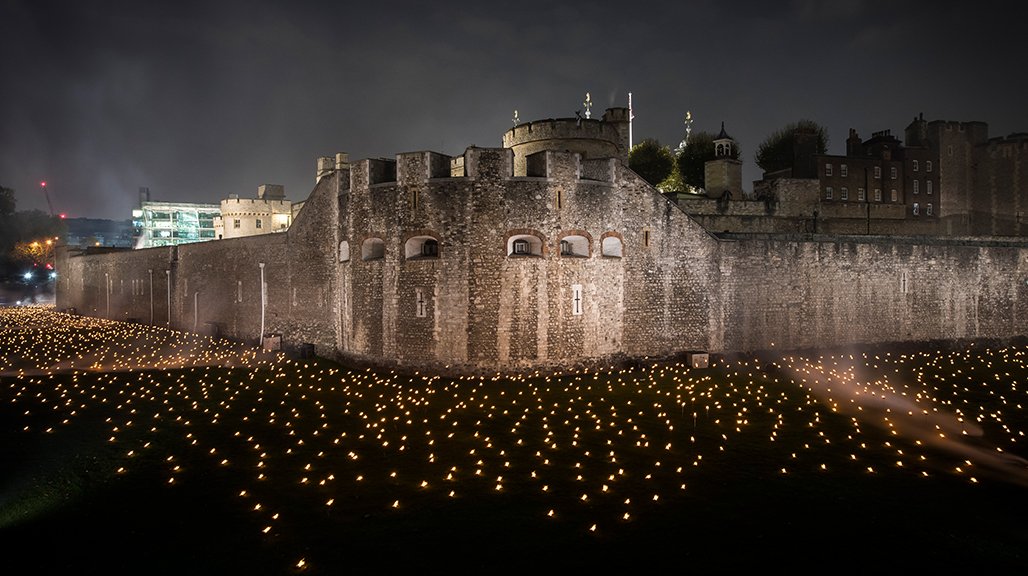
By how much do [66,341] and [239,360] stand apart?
10834 mm

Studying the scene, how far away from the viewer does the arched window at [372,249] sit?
64.7 ft

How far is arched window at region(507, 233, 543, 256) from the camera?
18.0 metres

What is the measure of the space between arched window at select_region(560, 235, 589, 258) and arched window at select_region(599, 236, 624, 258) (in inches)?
23.0

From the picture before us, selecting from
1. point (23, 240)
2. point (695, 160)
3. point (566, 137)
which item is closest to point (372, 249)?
point (566, 137)

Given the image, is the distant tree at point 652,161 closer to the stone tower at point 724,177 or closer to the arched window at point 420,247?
the stone tower at point 724,177

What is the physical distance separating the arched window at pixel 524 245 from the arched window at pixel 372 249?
429 cm

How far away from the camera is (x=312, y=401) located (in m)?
15.3

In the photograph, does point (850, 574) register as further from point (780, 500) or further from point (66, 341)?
point (66, 341)

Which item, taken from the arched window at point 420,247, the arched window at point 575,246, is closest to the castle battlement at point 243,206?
the arched window at point 420,247

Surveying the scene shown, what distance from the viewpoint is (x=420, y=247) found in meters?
19.1

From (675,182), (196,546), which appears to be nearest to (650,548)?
(196,546)

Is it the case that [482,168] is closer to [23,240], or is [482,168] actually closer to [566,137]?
[566,137]

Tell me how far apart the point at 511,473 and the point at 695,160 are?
4660cm

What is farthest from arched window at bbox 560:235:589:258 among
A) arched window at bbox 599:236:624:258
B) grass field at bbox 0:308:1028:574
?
grass field at bbox 0:308:1028:574
